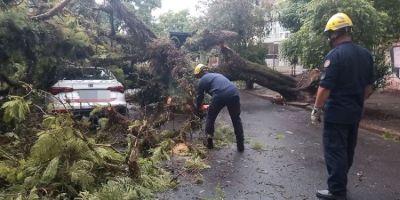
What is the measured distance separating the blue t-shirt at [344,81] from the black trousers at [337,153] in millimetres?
95

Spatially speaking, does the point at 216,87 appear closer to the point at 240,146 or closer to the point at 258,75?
the point at 240,146

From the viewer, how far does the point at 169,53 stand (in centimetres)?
1041

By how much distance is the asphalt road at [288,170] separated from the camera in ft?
15.8

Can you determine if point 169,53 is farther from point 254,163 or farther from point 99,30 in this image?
point 254,163

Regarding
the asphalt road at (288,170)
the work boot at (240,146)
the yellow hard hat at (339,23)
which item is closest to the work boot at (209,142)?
the asphalt road at (288,170)

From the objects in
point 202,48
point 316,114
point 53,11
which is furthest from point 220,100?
point 202,48

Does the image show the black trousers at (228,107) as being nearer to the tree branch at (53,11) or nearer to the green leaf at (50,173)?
the green leaf at (50,173)

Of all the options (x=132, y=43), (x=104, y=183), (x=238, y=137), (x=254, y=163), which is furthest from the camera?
(x=132, y=43)

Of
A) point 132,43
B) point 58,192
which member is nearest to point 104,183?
point 58,192

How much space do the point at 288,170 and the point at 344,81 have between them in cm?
179

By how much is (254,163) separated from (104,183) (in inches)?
97.1

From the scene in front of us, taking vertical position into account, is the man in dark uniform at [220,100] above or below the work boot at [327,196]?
above

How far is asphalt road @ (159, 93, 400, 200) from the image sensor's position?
190 inches

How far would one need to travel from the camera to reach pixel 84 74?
31.9ft
